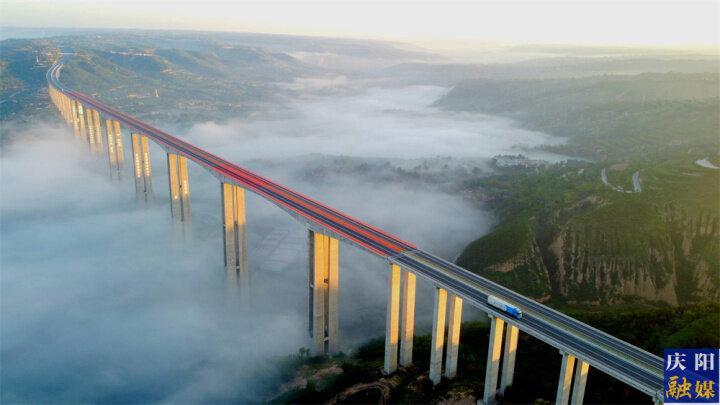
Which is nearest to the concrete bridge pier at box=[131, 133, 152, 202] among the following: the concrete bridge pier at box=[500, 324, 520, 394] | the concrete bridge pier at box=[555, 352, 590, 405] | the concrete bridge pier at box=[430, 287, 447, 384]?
the concrete bridge pier at box=[430, 287, 447, 384]

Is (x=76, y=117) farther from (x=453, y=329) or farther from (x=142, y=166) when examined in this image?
(x=453, y=329)

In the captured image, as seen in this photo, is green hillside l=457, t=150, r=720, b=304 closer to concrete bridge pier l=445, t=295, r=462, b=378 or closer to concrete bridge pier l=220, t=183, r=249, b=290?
concrete bridge pier l=445, t=295, r=462, b=378

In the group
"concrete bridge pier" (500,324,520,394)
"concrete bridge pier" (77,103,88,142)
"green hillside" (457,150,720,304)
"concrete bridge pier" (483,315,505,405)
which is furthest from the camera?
"concrete bridge pier" (77,103,88,142)

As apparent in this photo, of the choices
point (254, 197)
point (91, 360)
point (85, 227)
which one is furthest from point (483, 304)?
point (254, 197)

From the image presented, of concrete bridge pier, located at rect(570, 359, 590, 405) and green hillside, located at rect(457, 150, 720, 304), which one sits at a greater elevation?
concrete bridge pier, located at rect(570, 359, 590, 405)

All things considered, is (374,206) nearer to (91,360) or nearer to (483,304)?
(91,360)

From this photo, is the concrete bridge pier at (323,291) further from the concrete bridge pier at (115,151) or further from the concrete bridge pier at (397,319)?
the concrete bridge pier at (115,151)

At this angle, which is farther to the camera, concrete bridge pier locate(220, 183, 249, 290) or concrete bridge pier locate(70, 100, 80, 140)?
concrete bridge pier locate(70, 100, 80, 140)

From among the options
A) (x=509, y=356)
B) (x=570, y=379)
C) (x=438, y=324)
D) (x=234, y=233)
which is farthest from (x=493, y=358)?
(x=234, y=233)

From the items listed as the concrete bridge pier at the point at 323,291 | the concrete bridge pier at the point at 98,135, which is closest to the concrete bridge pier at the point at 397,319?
the concrete bridge pier at the point at 323,291
